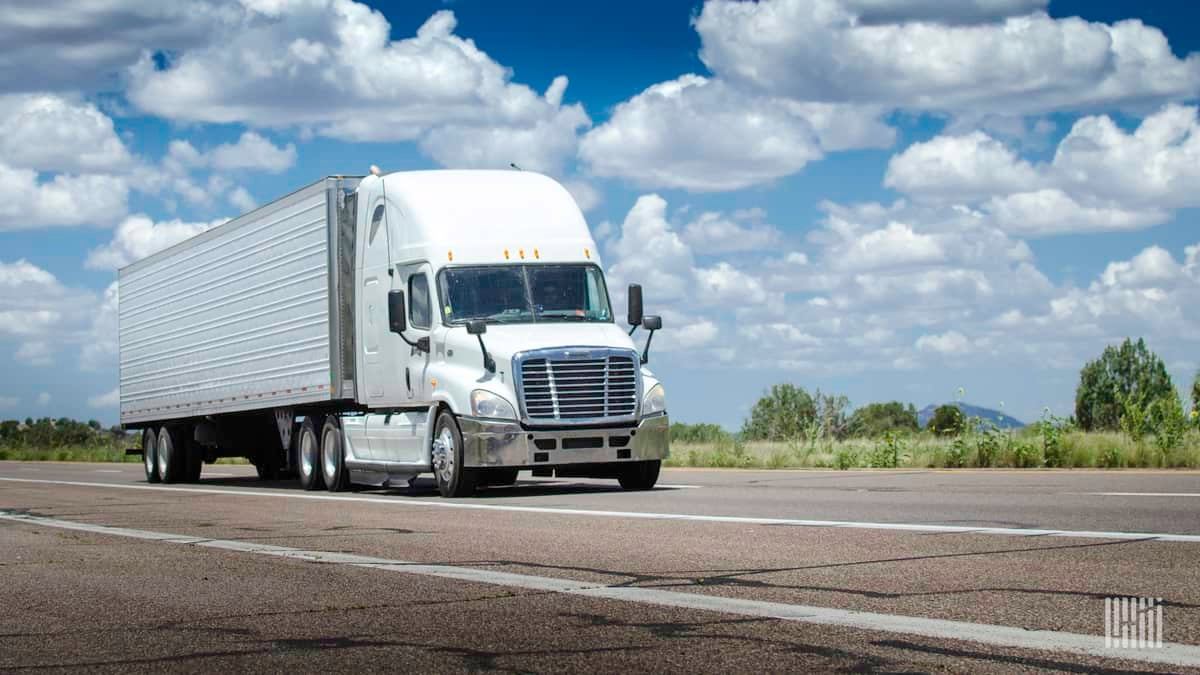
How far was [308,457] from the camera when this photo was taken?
21.7 metres

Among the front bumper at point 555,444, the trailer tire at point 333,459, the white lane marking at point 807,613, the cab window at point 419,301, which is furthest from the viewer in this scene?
the trailer tire at point 333,459

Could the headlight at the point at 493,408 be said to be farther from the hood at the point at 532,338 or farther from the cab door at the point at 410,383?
the cab door at the point at 410,383

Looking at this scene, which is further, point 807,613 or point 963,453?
point 963,453

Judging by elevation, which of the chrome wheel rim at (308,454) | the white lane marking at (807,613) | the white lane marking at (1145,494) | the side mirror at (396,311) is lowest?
the white lane marking at (807,613)

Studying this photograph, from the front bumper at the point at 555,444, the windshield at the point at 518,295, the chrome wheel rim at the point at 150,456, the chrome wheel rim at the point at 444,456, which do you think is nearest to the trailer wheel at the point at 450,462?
the chrome wheel rim at the point at 444,456

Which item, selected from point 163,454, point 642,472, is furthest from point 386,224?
point 163,454

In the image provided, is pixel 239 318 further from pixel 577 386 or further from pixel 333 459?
pixel 577 386

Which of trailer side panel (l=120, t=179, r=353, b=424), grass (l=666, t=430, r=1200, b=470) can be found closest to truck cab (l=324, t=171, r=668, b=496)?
trailer side panel (l=120, t=179, r=353, b=424)

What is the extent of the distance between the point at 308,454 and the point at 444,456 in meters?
4.80

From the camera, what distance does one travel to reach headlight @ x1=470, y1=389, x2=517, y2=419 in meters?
16.9

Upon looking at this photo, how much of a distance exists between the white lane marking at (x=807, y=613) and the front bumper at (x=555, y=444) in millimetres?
6659

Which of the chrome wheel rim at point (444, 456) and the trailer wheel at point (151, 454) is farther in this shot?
the trailer wheel at point (151, 454)

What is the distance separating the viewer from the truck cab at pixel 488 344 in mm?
17094

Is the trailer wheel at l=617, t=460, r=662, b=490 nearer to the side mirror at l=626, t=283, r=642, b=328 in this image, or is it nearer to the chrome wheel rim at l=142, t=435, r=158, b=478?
the side mirror at l=626, t=283, r=642, b=328
